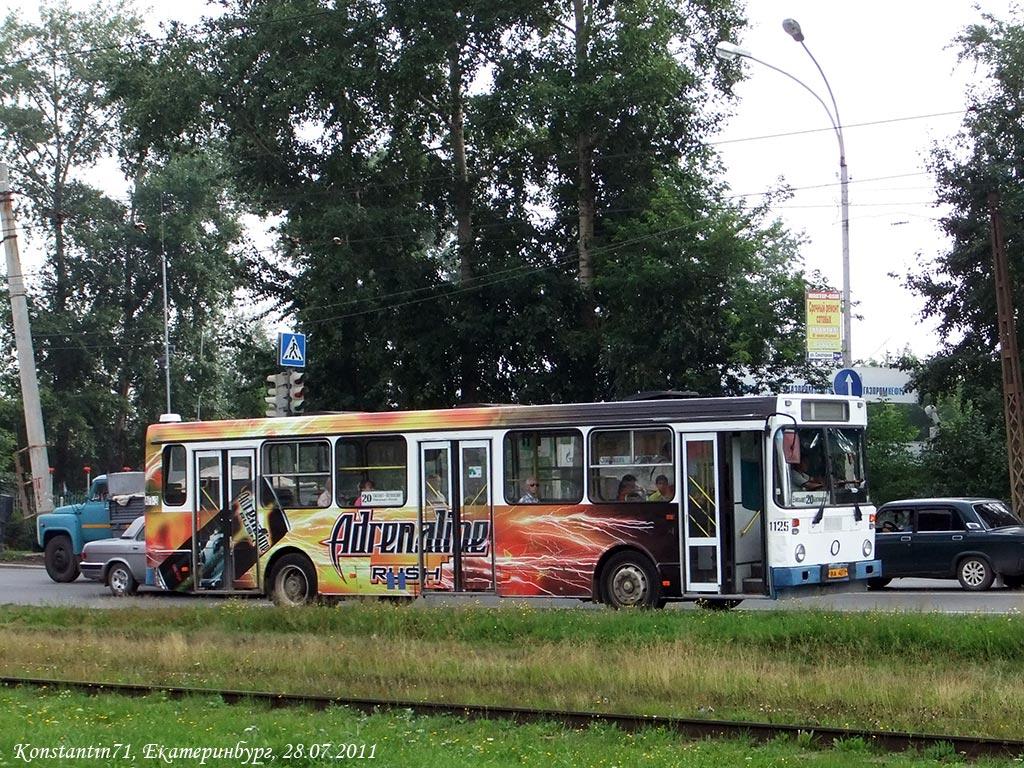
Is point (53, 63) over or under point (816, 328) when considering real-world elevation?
over

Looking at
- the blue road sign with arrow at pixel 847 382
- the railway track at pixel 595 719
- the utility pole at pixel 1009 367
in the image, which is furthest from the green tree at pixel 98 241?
the railway track at pixel 595 719

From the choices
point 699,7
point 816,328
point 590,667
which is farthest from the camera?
point 699,7

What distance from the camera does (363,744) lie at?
9.58 metres

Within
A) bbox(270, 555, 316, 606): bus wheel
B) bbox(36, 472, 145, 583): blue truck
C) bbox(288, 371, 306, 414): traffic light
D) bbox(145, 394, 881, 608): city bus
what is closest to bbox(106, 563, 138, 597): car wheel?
bbox(145, 394, 881, 608): city bus

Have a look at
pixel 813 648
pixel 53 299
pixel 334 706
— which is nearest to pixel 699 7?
pixel 813 648

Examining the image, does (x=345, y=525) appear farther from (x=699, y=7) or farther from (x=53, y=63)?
(x=53, y=63)

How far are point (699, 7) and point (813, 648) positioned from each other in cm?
2744

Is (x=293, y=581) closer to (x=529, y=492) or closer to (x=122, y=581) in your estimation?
(x=529, y=492)

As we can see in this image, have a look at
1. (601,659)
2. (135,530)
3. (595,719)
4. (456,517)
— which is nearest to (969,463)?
(456,517)

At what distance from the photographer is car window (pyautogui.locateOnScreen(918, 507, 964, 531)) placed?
73.0 ft

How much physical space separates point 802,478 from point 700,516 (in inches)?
55.6

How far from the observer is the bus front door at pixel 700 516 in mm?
17000

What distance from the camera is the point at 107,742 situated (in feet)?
31.4

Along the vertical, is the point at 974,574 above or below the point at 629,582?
below
